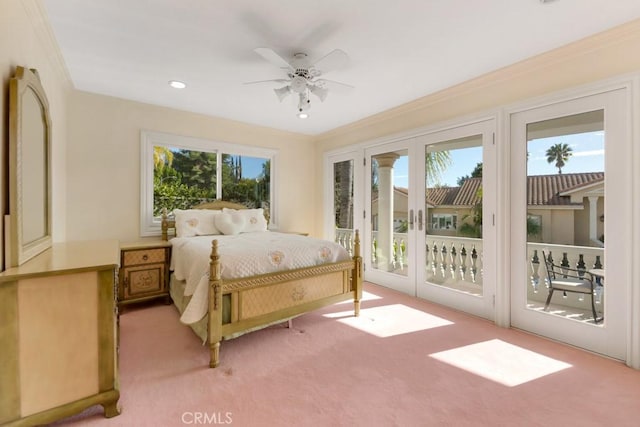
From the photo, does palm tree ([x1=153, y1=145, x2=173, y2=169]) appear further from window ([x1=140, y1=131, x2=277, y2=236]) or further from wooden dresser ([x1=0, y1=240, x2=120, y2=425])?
wooden dresser ([x1=0, y1=240, x2=120, y2=425])

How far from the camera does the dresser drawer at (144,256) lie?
10.4 feet

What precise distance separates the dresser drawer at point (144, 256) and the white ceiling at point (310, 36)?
1838 mm

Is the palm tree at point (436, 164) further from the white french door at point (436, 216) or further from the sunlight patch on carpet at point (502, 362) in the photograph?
the sunlight patch on carpet at point (502, 362)

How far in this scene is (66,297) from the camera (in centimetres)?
151

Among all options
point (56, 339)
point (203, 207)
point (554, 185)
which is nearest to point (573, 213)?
point (554, 185)

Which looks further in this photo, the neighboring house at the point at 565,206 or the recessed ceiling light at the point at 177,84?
the recessed ceiling light at the point at 177,84

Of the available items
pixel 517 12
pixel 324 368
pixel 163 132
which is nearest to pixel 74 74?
pixel 163 132

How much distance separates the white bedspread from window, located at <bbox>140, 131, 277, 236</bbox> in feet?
3.12

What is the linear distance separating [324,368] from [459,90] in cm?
309

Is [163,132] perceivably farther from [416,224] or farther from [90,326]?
[416,224]

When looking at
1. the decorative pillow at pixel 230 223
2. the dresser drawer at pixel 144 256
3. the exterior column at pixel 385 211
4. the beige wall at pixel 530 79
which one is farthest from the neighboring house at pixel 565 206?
the dresser drawer at pixel 144 256

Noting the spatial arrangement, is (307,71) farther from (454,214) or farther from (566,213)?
(566,213)

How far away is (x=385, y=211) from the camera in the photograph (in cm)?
422
